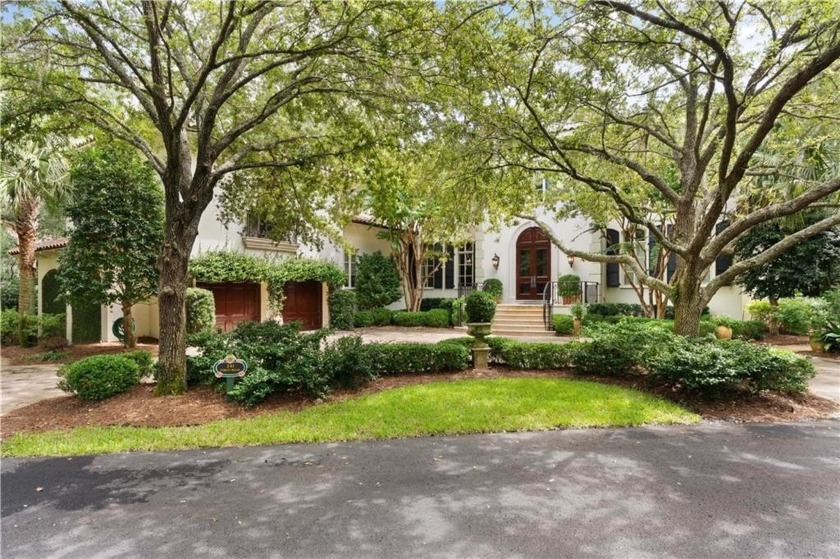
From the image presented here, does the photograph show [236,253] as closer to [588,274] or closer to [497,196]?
[497,196]

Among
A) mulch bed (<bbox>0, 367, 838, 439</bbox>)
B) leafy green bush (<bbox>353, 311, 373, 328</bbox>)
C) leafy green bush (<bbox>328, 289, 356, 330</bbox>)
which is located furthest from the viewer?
leafy green bush (<bbox>353, 311, 373, 328</bbox>)

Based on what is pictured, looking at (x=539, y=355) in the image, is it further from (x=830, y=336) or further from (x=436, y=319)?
(x=436, y=319)

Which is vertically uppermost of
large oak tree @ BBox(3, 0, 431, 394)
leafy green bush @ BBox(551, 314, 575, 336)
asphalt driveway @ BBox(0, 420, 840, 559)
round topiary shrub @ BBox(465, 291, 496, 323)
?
large oak tree @ BBox(3, 0, 431, 394)

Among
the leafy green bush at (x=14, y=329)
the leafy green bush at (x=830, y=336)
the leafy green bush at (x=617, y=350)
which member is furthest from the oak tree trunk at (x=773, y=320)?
the leafy green bush at (x=14, y=329)

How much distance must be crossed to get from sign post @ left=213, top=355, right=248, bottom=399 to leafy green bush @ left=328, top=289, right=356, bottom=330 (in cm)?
1107

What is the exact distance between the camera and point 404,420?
19.1 feet

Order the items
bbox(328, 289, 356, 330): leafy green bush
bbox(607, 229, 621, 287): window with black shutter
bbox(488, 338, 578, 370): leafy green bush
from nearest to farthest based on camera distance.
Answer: bbox(488, 338, 578, 370): leafy green bush < bbox(328, 289, 356, 330): leafy green bush < bbox(607, 229, 621, 287): window with black shutter

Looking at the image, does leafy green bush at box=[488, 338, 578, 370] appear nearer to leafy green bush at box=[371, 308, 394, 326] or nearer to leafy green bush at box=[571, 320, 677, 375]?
leafy green bush at box=[571, 320, 677, 375]

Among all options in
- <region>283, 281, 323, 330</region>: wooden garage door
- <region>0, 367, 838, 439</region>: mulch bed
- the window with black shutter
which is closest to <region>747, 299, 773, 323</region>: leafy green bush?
the window with black shutter

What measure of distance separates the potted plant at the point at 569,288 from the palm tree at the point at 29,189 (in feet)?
53.2

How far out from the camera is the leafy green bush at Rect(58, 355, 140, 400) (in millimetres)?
6590

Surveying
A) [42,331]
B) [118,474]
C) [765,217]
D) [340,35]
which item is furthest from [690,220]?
[42,331]

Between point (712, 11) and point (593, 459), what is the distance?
5.95 metres

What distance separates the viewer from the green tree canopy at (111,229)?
431 inches
